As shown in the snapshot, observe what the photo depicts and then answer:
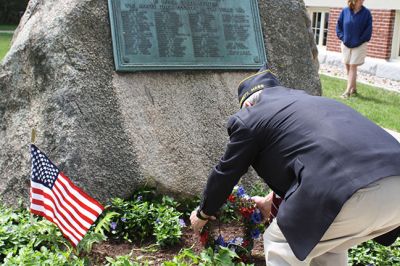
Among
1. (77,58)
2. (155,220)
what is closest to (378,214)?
(155,220)

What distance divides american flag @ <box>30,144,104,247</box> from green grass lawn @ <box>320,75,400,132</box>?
17.8 feet

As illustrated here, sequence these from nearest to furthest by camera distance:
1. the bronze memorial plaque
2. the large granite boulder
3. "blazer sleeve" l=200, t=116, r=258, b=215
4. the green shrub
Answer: "blazer sleeve" l=200, t=116, r=258, b=215 < the green shrub < the large granite boulder < the bronze memorial plaque

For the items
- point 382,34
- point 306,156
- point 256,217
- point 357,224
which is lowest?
→ point 382,34

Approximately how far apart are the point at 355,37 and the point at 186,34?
613cm

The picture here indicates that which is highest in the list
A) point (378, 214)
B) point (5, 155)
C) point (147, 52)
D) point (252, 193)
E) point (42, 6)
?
point (42, 6)

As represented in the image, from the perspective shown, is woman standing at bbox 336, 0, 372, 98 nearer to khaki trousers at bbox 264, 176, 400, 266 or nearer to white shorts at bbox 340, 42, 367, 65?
white shorts at bbox 340, 42, 367, 65

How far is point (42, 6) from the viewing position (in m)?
4.62

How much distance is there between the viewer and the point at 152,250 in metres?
4.01

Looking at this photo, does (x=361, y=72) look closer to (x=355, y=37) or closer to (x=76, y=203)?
(x=355, y=37)

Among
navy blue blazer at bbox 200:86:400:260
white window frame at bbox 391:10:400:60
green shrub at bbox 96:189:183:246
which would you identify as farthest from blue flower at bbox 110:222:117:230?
white window frame at bbox 391:10:400:60

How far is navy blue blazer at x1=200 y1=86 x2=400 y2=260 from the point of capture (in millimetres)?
2684

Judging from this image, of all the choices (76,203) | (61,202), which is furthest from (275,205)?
(61,202)

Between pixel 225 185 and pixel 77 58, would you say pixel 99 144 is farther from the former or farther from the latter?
pixel 225 185

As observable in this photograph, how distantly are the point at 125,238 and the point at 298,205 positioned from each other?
64.7 inches
